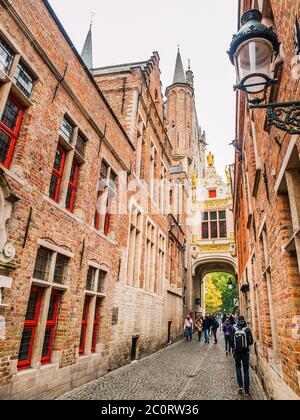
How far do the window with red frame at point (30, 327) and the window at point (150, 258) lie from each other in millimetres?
7151

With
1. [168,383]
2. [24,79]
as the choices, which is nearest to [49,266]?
[24,79]

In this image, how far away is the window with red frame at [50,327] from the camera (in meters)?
5.52

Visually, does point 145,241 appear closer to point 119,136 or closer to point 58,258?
point 119,136

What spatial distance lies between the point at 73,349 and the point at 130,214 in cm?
508

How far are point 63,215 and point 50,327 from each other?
2.28m

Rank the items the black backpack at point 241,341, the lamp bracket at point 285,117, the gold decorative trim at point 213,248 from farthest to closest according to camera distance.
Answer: the gold decorative trim at point 213,248
the black backpack at point 241,341
the lamp bracket at point 285,117

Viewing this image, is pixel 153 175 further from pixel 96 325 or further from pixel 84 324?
pixel 84 324

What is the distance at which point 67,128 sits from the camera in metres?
6.61

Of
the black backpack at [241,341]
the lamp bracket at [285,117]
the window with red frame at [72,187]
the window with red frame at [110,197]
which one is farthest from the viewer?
the window with red frame at [110,197]

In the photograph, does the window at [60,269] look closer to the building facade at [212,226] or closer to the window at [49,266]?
the window at [49,266]

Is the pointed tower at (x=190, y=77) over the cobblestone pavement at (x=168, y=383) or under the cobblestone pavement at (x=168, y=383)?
over

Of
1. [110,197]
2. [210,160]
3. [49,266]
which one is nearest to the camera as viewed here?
[49,266]

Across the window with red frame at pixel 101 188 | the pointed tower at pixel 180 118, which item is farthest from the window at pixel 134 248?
the pointed tower at pixel 180 118
